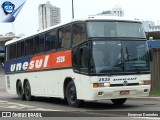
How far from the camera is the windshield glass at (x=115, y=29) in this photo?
15188 millimetres

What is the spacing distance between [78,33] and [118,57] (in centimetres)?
179

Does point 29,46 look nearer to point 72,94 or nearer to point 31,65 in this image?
point 31,65

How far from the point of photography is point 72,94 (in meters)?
16.3

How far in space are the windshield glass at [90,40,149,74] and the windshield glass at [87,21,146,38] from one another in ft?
1.04

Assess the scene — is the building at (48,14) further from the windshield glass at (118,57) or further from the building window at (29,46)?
the windshield glass at (118,57)

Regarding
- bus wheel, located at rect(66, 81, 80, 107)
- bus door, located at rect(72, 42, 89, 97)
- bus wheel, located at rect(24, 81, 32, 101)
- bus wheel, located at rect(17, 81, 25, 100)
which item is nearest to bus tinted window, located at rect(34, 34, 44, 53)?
bus wheel, located at rect(24, 81, 32, 101)

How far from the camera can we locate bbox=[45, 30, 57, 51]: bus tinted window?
17.8 m

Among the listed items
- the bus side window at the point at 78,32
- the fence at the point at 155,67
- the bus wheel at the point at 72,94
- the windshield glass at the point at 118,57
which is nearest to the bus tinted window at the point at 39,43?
the bus wheel at the point at 72,94

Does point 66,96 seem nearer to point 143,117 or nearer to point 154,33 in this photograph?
point 143,117

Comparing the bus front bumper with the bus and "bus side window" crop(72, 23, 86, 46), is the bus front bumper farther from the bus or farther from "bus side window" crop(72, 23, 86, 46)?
"bus side window" crop(72, 23, 86, 46)

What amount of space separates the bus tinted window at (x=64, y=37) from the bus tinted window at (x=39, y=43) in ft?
7.04

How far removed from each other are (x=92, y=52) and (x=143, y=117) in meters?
3.56

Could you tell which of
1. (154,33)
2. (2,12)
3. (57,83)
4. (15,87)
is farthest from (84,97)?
(154,33)

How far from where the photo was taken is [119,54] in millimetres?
15047
